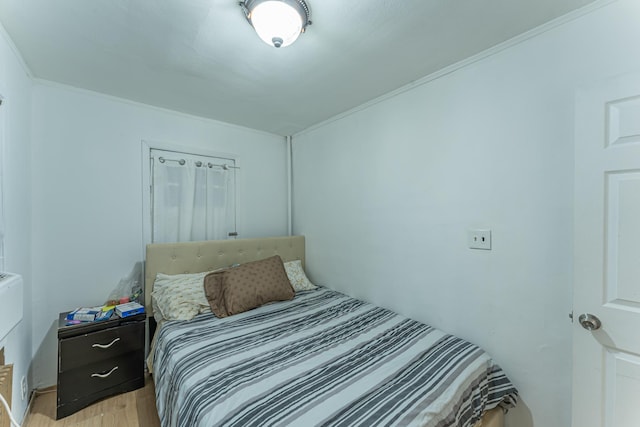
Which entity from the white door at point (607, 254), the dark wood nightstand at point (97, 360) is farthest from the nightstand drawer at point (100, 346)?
the white door at point (607, 254)

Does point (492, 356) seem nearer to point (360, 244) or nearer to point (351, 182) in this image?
point (360, 244)

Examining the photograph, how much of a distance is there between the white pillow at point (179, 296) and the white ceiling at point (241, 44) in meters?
1.48

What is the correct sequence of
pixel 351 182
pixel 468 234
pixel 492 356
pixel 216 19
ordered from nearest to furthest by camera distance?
pixel 216 19 < pixel 492 356 < pixel 468 234 < pixel 351 182

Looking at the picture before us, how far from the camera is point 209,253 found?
2471 millimetres

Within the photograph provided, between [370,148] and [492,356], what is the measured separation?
1.67 meters

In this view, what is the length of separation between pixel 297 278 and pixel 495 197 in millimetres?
1823

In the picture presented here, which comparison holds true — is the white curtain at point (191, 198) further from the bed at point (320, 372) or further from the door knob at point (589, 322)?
the door knob at point (589, 322)

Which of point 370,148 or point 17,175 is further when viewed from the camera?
point 370,148

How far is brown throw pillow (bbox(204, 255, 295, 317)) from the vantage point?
2.09m

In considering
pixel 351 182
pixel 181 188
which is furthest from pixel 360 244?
pixel 181 188

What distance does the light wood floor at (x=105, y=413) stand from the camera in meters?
1.69

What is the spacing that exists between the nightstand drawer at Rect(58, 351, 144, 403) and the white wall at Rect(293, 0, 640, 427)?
6.04ft

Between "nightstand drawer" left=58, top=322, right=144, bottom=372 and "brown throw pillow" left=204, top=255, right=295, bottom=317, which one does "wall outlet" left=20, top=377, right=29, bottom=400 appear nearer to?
"nightstand drawer" left=58, top=322, right=144, bottom=372

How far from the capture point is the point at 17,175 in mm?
1644
